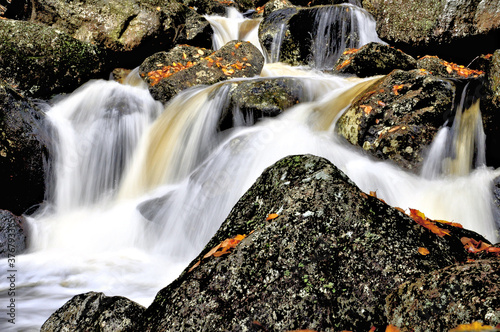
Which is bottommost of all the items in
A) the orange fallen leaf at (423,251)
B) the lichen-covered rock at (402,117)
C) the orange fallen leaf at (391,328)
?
the orange fallen leaf at (391,328)

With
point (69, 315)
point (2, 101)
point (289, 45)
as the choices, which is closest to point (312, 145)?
point (69, 315)

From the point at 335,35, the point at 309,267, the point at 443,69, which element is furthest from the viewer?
the point at 335,35

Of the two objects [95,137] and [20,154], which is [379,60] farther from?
[20,154]

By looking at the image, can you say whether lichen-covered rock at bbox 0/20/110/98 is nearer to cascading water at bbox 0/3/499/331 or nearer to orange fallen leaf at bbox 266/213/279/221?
cascading water at bbox 0/3/499/331

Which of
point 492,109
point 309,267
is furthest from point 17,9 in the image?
point 492,109

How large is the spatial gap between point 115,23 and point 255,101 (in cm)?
522

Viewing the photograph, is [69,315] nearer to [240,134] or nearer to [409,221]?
[409,221]

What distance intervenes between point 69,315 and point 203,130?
4558mm

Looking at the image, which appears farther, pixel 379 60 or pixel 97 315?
pixel 379 60

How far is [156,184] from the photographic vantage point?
6.24 metres

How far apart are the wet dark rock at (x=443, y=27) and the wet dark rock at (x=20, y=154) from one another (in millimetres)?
9655

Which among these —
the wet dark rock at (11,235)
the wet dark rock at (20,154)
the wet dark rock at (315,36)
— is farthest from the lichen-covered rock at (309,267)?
the wet dark rock at (315,36)

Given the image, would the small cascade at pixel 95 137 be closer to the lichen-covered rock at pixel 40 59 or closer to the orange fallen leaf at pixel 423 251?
the lichen-covered rock at pixel 40 59

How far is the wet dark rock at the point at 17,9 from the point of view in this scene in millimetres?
9576
